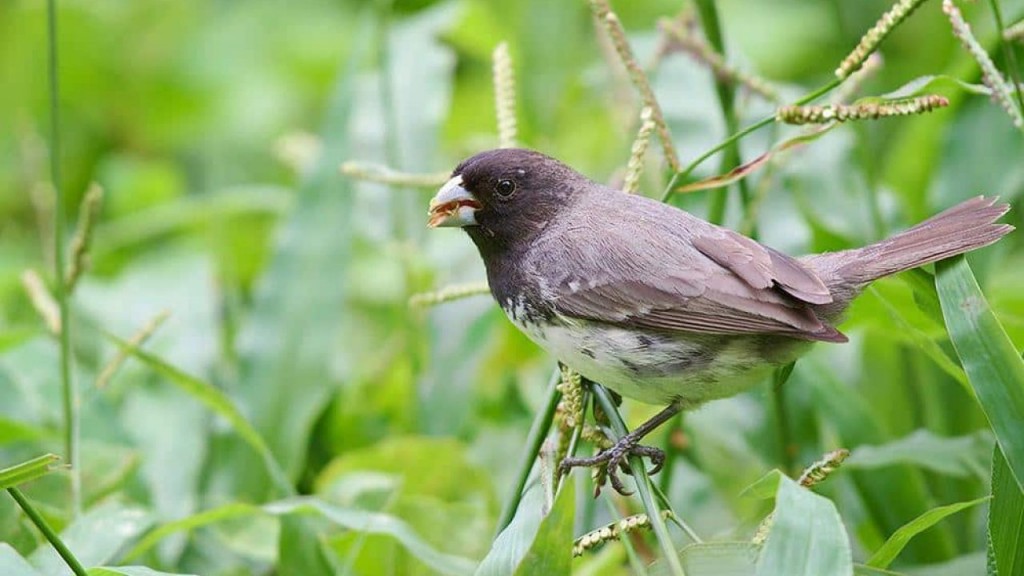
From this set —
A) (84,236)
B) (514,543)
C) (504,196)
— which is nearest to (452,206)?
(504,196)

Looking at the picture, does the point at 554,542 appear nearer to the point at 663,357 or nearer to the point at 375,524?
the point at 663,357

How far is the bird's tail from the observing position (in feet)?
7.09

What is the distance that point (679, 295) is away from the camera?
93.4 inches

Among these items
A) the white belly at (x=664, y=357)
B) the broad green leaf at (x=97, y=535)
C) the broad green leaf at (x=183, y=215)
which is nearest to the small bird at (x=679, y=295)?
the white belly at (x=664, y=357)

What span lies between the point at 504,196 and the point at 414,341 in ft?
3.00

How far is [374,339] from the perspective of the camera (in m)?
4.48

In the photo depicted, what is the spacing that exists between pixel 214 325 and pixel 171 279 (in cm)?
41

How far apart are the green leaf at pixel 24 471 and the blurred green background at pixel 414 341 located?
0.83 feet

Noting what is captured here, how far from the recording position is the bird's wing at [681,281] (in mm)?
2299

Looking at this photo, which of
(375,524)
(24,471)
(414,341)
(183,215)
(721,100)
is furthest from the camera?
(183,215)

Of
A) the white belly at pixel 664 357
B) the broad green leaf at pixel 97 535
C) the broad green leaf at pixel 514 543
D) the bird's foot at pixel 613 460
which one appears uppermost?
the white belly at pixel 664 357

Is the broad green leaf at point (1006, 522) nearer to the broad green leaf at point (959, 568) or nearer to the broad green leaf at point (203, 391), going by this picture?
the broad green leaf at point (959, 568)

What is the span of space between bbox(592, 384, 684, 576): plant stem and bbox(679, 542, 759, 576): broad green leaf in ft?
0.10

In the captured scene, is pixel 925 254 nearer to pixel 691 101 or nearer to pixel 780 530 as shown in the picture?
pixel 780 530
